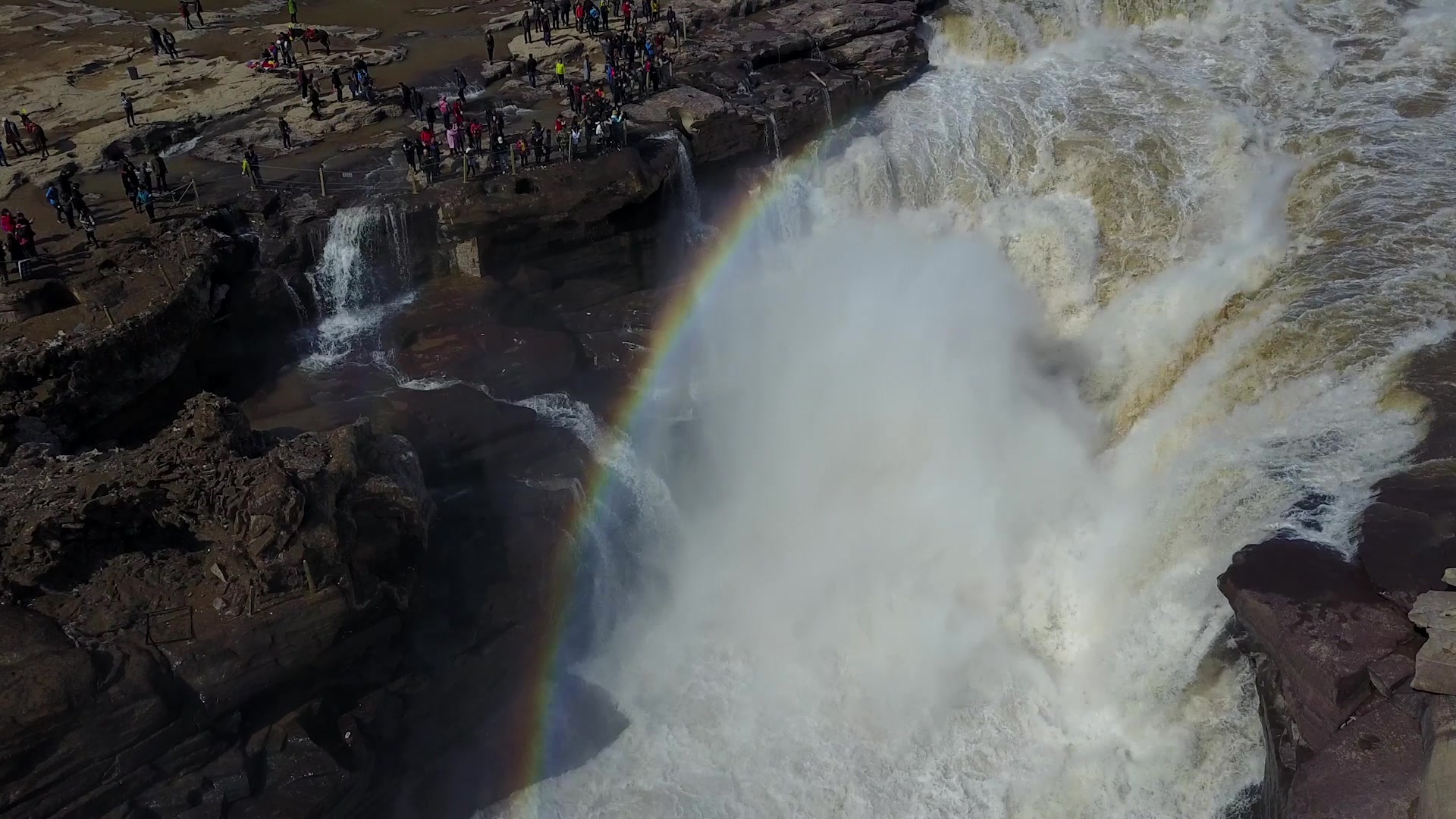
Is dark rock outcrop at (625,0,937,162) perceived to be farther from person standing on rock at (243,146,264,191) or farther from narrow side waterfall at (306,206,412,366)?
person standing on rock at (243,146,264,191)

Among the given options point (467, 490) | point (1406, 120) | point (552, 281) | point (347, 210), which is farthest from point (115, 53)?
point (1406, 120)

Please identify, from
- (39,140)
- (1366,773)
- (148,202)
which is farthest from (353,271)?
(1366,773)

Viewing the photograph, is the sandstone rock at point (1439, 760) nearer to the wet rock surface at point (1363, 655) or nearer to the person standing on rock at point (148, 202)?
the wet rock surface at point (1363, 655)

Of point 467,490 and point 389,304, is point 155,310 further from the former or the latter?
point 467,490

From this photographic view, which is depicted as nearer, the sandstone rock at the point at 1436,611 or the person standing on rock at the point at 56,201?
the sandstone rock at the point at 1436,611

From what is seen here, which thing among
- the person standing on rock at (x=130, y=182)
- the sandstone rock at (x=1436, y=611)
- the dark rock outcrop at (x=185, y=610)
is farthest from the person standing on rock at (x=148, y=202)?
the sandstone rock at (x=1436, y=611)

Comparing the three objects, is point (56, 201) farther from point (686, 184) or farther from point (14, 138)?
point (686, 184)
